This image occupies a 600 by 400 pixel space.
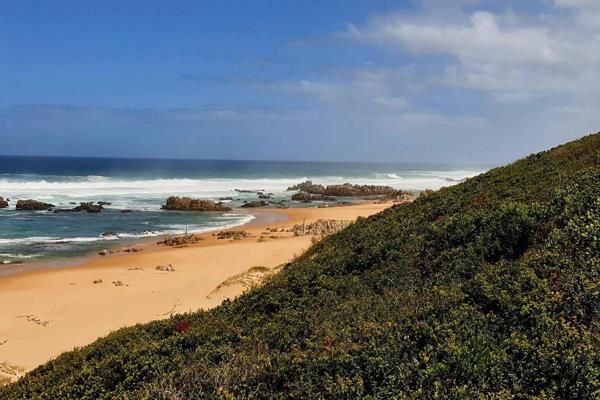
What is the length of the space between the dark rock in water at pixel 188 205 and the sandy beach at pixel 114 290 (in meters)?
17.4

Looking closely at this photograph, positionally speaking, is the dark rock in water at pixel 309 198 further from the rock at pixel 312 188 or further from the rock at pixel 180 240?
the rock at pixel 180 240

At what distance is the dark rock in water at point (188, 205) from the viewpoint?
44.9m

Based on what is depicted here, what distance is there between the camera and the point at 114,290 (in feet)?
58.4

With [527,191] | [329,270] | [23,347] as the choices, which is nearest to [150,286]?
[23,347]

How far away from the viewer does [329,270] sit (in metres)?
8.98

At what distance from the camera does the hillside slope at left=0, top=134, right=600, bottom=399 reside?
416 centimetres

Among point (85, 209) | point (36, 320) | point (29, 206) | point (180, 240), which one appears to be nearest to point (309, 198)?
point (85, 209)

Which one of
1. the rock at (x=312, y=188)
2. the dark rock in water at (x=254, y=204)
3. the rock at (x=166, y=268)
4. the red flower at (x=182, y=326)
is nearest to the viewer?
the red flower at (x=182, y=326)

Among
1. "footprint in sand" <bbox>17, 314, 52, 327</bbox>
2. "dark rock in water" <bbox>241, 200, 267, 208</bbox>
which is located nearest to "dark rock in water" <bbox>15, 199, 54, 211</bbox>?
"dark rock in water" <bbox>241, 200, 267, 208</bbox>

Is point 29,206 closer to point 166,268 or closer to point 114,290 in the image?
point 166,268

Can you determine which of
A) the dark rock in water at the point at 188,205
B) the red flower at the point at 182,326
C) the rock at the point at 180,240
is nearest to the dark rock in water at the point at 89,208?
the dark rock in water at the point at 188,205

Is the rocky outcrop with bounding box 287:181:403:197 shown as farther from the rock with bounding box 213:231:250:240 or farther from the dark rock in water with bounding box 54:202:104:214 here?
the rock with bounding box 213:231:250:240

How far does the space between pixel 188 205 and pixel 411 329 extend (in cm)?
4179

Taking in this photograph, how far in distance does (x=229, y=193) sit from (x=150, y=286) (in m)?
45.8
